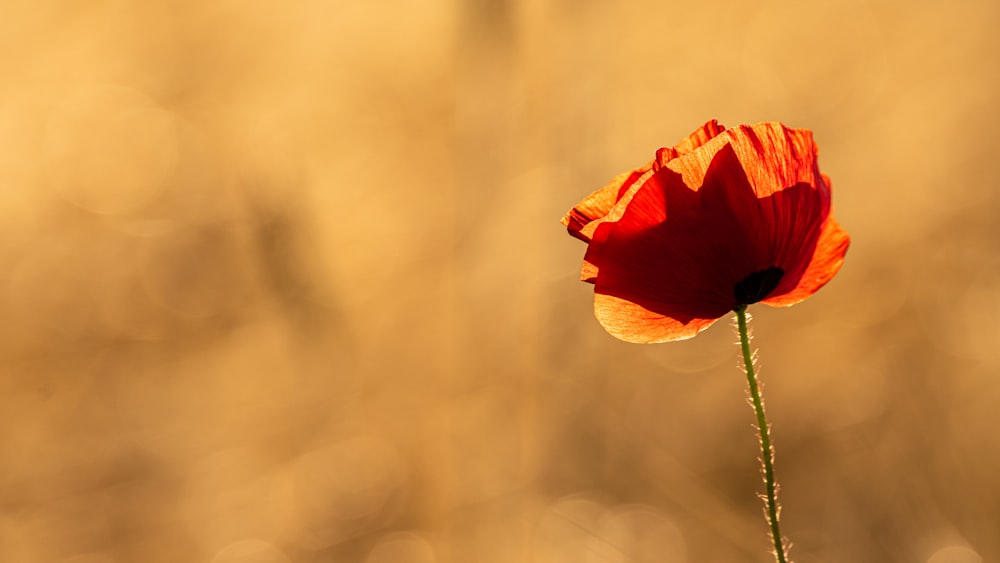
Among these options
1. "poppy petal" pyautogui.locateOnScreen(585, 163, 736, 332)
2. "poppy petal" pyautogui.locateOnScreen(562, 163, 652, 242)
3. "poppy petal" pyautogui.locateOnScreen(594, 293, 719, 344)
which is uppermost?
"poppy petal" pyautogui.locateOnScreen(562, 163, 652, 242)

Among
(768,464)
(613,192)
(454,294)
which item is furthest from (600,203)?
(454,294)

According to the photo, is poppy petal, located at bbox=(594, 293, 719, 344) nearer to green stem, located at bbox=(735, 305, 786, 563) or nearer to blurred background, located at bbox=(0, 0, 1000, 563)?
green stem, located at bbox=(735, 305, 786, 563)

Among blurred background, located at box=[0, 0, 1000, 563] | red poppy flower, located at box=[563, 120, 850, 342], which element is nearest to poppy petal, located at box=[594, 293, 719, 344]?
red poppy flower, located at box=[563, 120, 850, 342]

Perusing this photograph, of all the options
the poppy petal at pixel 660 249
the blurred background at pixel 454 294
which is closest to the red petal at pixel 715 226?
the poppy petal at pixel 660 249

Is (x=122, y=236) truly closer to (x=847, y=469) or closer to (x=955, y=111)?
(x=847, y=469)

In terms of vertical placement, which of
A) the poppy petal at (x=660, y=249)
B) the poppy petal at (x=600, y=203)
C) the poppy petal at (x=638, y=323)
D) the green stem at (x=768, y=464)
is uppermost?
the poppy petal at (x=600, y=203)

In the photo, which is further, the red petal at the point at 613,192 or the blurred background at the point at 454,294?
the blurred background at the point at 454,294

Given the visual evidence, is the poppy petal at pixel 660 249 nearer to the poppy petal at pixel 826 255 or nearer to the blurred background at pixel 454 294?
the poppy petal at pixel 826 255
